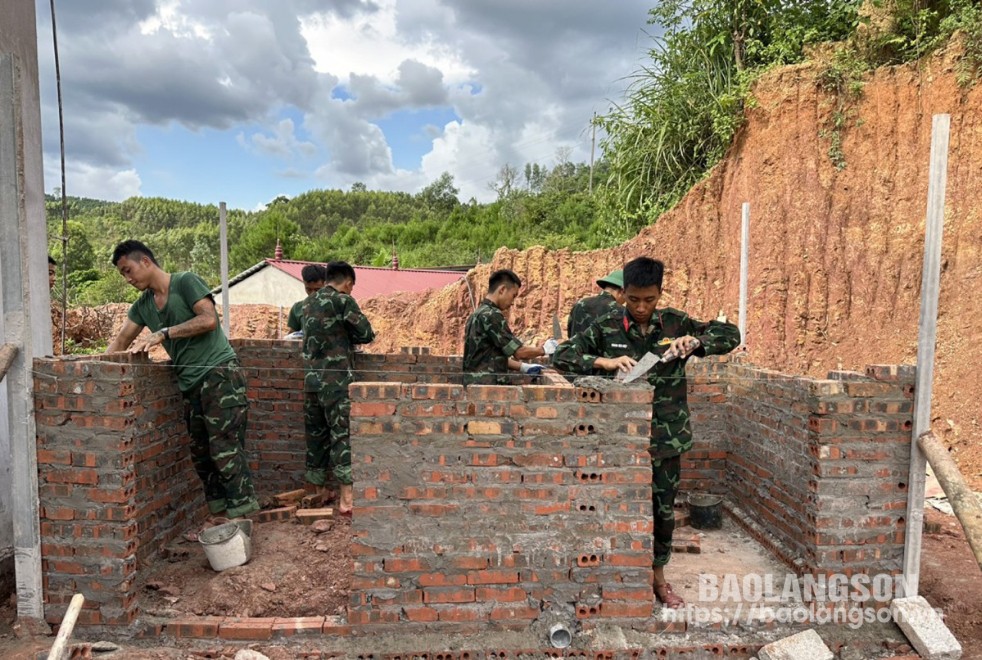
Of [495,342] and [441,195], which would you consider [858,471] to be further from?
[441,195]

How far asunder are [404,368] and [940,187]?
3.87m

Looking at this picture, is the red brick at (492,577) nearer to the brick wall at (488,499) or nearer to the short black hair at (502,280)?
the brick wall at (488,499)

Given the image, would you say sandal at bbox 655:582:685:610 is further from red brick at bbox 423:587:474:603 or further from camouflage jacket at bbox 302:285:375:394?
camouflage jacket at bbox 302:285:375:394

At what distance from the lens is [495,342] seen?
4332 mm

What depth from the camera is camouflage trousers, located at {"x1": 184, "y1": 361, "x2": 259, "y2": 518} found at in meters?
3.94

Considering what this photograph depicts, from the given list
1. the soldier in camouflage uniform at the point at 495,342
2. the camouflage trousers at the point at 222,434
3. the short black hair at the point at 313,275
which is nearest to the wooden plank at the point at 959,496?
the soldier in camouflage uniform at the point at 495,342

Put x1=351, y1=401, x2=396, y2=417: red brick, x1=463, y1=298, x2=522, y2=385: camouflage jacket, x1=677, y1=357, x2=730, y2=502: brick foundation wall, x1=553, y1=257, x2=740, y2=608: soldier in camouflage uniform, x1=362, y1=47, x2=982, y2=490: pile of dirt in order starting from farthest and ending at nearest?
x1=362, y1=47, x2=982, y2=490: pile of dirt < x1=677, y1=357, x2=730, y2=502: brick foundation wall < x1=463, y1=298, x2=522, y2=385: camouflage jacket < x1=553, y1=257, x2=740, y2=608: soldier in camouflage uniform < x1=351, y1=401, x2=396, y2=417: red brick

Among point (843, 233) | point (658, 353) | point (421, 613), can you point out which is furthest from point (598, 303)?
point (843, 233)

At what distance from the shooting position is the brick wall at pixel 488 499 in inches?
125

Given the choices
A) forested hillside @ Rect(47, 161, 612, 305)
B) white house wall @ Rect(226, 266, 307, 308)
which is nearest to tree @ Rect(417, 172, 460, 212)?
forested hillside @ Rect(47, 161, 612, 305)

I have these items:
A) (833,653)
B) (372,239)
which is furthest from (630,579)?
(372,239)

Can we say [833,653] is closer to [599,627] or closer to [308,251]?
[599,627]

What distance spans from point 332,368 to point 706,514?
3.03m

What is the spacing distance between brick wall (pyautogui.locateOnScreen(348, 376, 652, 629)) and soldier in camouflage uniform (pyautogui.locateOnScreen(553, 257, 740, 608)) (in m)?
0.30
